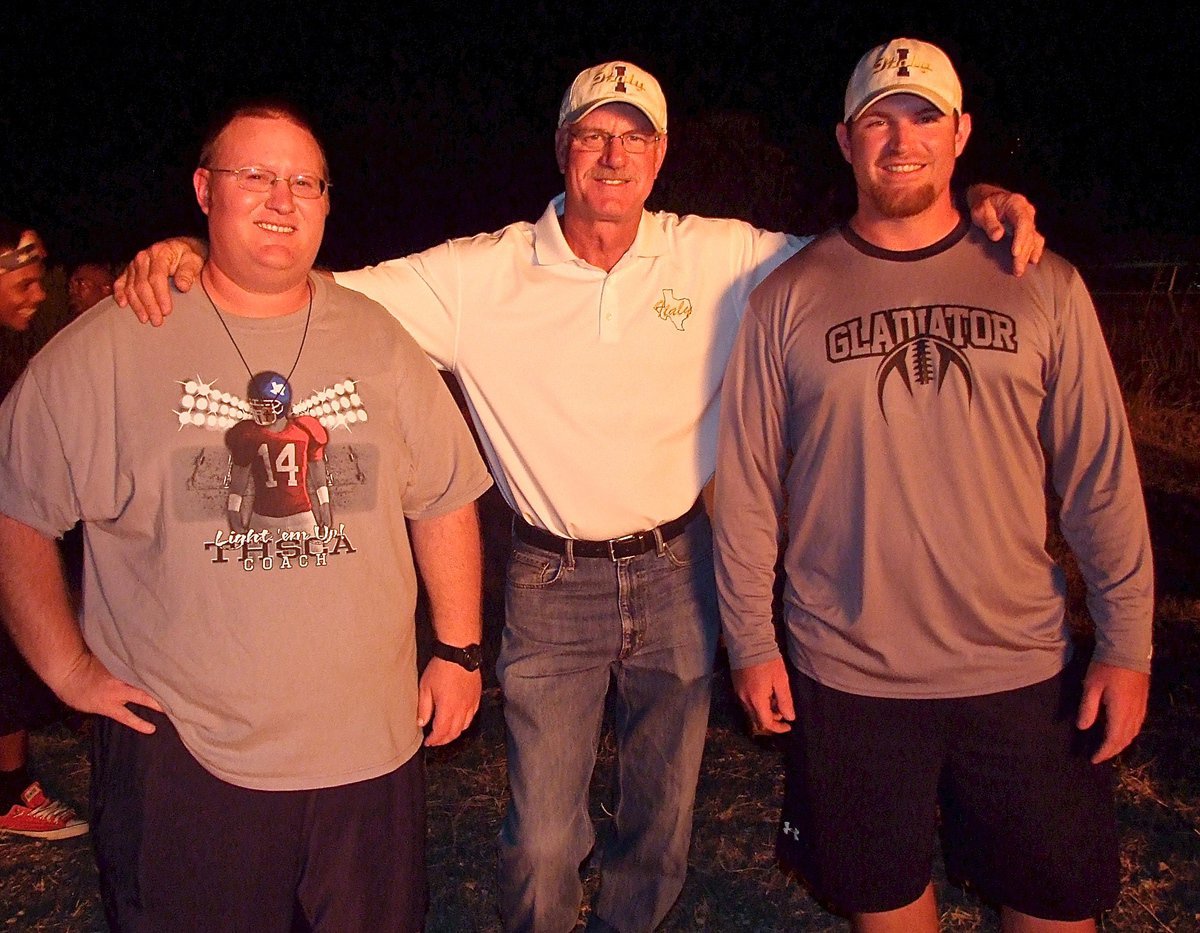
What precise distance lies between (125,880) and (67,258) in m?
26.2

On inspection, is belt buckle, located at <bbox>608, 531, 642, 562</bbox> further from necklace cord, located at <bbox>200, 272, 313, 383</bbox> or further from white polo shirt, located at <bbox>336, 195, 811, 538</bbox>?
necklace cord, located at <bbox>200, 272, 313, 383</bbox>

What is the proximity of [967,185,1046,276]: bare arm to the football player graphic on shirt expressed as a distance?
1726mm

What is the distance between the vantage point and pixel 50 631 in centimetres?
218

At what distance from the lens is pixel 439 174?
82.5ft

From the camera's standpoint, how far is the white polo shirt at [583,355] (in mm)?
2855

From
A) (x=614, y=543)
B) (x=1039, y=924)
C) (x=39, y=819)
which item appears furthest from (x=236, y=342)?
(x=39, y=819)

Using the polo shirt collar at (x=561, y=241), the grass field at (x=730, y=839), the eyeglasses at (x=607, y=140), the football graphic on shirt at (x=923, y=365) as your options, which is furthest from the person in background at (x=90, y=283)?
the football graphic on shirt at (x=923, y=365)

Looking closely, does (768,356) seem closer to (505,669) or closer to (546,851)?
(505,669)

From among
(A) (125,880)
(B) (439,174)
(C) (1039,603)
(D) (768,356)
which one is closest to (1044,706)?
(C) (1039,603)

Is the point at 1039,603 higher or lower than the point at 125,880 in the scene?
higher

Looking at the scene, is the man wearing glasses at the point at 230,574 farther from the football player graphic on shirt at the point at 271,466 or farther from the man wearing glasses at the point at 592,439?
the man wearing glasses at the point at 592,439

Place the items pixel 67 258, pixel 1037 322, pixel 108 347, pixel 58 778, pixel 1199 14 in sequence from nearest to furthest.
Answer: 1. pixel 108 347
2. pixel 1037 322
3. pixel 58 778
4. pixel 1199 14
5. pixel 67 258

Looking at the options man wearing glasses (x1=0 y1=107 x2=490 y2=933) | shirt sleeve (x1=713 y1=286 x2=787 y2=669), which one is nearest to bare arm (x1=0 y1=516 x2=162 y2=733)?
man wearing glasses (x1=0 y1=107 x2=490 y2=933)

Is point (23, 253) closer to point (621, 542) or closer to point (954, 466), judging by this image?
point (621, 542)
